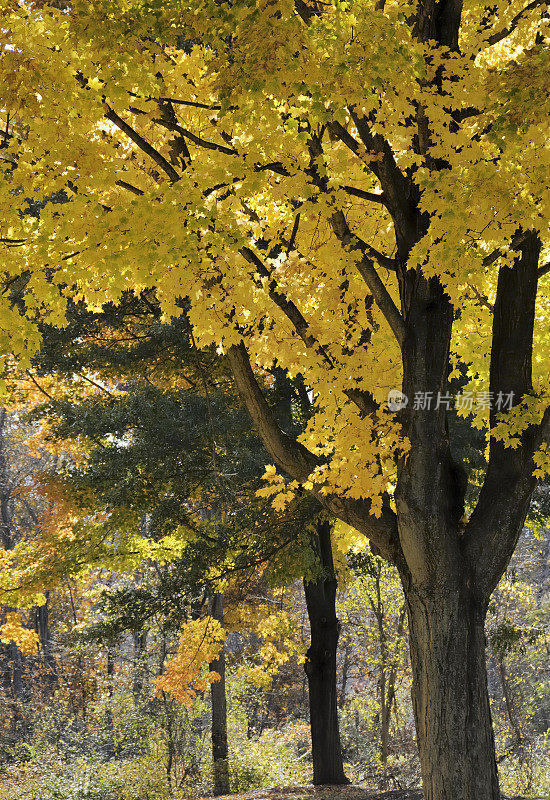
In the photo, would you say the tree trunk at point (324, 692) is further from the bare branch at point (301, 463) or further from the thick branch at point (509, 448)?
the thick branch at point (509, 448)

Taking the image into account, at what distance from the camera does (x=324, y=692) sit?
9.30 m

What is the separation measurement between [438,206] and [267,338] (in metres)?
1.62

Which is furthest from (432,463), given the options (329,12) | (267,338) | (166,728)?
(166,728)

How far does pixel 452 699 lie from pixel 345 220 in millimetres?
2887

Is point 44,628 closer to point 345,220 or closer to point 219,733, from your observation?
point 219,733

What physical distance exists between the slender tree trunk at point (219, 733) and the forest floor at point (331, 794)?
2.17 meters

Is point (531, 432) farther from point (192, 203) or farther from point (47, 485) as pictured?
point (47, 485)

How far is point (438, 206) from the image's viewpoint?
3.67 meters

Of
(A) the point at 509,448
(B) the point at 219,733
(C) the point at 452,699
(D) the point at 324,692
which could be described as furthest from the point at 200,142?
(B) the point at 219,733

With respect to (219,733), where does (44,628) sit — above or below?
above

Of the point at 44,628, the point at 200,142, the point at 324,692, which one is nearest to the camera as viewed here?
the point at 200,142

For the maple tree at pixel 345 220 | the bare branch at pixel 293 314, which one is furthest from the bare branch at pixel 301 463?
the bare branch at pixel 293 314

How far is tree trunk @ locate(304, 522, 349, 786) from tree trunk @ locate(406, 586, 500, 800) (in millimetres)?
5011

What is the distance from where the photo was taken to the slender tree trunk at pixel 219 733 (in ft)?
36.4
